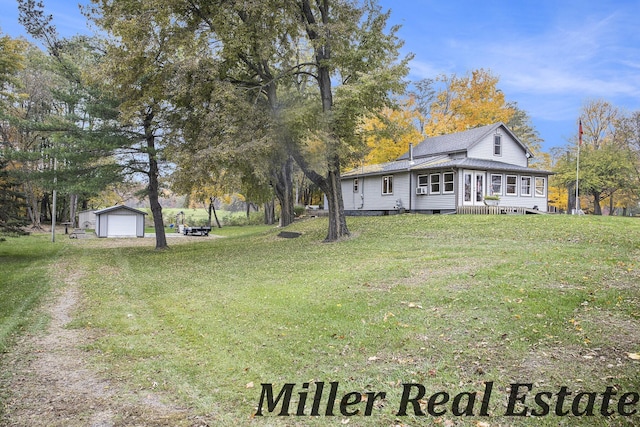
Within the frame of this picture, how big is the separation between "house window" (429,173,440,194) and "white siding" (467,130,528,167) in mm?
2727

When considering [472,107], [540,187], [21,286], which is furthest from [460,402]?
[472,107]

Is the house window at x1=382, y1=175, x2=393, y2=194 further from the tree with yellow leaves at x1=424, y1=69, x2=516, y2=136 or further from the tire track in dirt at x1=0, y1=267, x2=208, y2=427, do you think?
the tire track in dirt at x1=0, y1=267, x2=208, y2=427

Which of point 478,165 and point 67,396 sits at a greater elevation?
point 478,165

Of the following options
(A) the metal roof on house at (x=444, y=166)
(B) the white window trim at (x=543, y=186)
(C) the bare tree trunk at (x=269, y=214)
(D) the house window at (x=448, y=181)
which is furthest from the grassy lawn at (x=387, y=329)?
(C) the bare tree trunk at (x=269, y=214)

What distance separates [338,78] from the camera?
17.3m

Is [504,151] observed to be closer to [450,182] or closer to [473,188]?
[473,188]

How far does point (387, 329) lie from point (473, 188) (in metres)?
19.3

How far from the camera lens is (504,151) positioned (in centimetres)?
2594

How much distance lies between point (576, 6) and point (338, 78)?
8896mm

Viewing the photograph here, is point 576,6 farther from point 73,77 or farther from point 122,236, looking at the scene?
point 122,236

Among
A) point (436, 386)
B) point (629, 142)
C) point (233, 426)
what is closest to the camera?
point (233, 426)

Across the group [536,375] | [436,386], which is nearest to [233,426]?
[436,386]

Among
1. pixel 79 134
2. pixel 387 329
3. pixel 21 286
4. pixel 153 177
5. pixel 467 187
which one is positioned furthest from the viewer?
pixel 467 187

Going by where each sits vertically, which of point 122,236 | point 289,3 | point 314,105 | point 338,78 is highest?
point 289,3
